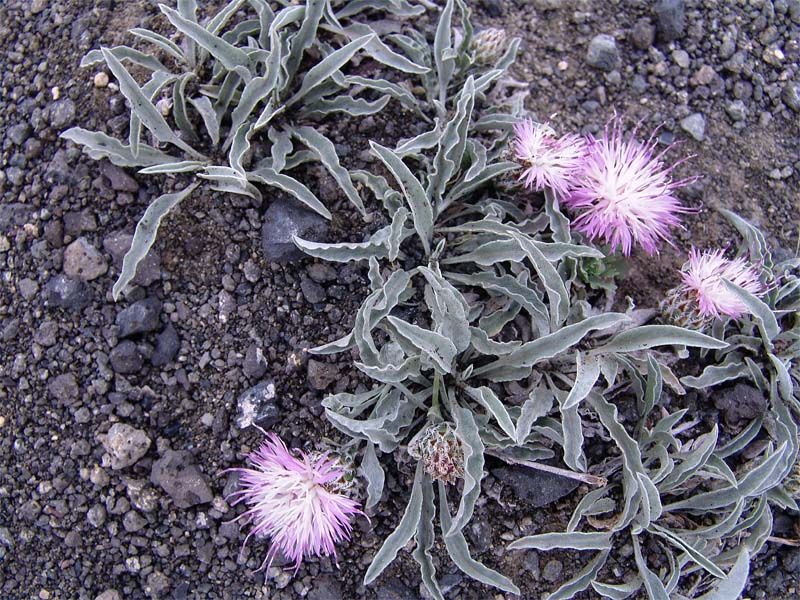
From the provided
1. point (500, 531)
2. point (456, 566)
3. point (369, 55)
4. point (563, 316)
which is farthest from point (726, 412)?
point (369, 55)

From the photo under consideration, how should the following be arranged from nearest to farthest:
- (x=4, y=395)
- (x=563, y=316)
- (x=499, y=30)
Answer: (x=563, y=316), (x=4, y=395), (x=499, y=30)

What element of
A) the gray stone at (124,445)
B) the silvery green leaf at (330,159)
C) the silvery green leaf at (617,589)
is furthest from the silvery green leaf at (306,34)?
the silvery green leaf at (617,589)

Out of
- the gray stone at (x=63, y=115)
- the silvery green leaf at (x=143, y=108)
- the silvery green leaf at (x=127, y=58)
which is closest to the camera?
the silvery green leaf at (x=143, y=108)

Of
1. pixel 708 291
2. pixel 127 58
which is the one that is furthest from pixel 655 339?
pixel 127 58

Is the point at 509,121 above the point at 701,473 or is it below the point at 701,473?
above

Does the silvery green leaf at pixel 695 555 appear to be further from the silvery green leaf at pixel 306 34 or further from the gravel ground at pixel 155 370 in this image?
the silvery green leaf at pixel 306 34

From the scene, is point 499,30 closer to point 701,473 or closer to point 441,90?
point 441,90

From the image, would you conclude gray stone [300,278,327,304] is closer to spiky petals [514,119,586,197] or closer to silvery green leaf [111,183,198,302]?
silvery green leaf [111,183,198,302]
